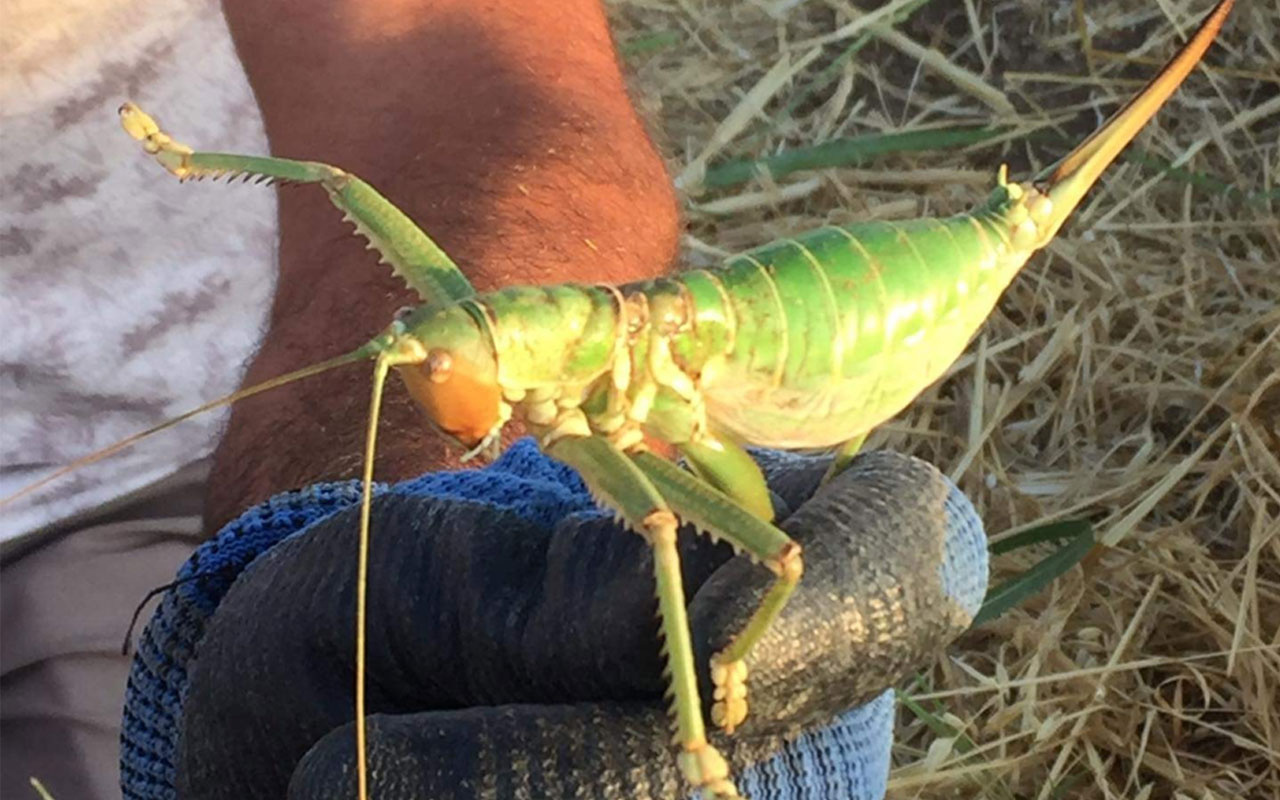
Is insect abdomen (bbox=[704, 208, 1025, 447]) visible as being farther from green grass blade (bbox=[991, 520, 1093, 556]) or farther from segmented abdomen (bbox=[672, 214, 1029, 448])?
green grass blade (bbox=[991, 520, 1093, 556])

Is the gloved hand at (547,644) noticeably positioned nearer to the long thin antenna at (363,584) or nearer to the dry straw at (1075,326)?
the long thin antenna at (363,584)

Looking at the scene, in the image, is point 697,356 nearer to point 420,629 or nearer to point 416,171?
point 420,629

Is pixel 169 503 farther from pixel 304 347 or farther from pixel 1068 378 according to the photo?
pixel 1068 378

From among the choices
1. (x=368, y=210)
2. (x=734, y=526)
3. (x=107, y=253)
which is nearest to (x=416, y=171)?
(x=107, y=253)

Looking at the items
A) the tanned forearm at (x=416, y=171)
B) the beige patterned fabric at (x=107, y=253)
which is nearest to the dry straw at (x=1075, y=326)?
the tanned forearm at (x=416, y=171)

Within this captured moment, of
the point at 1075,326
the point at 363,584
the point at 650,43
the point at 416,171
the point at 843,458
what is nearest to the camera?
the point at 363,584

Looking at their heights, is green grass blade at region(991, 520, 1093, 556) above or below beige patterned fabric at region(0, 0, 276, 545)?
below

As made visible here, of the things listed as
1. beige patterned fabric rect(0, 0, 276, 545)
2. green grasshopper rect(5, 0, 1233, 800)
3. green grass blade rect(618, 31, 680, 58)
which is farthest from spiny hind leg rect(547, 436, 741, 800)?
green grass blade rect(618, 31, 680, 58)
